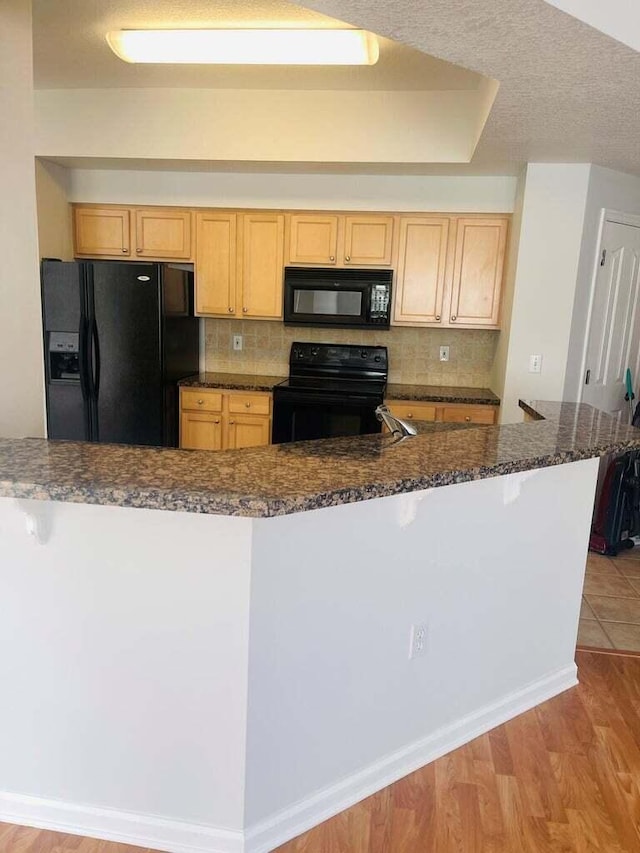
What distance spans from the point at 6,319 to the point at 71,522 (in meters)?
0.98

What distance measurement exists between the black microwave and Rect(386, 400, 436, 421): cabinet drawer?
0.55 meters

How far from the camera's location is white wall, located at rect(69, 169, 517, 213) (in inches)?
161

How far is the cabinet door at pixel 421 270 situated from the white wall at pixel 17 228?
8.40ft

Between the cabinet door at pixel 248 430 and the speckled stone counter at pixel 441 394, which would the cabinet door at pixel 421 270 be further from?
the cabinet door at pixel 248 430

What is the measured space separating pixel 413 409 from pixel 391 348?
0.68 m

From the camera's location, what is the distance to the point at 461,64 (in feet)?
7.18

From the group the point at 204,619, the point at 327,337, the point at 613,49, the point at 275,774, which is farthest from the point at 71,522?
the point at 327,337

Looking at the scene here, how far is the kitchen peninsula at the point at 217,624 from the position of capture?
1.50 meters

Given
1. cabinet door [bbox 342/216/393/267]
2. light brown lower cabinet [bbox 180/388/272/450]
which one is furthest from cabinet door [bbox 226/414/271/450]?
cabinet door [bbox 342/216/393/267]

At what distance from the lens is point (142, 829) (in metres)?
1.67

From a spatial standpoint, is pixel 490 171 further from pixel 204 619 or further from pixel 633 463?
pixel 204 619

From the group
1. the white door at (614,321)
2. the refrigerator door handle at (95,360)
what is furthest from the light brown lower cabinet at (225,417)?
the white door at (614,321)

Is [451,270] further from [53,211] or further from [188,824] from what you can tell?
[188,824]

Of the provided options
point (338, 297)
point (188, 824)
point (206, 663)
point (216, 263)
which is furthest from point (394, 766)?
point (216, 263)
